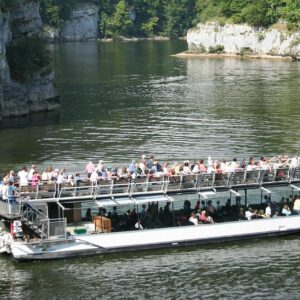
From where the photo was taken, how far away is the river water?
39.3m

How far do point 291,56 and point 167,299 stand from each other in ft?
444

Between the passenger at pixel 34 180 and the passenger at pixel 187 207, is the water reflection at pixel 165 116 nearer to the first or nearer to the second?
the passenger at pixel 34 180

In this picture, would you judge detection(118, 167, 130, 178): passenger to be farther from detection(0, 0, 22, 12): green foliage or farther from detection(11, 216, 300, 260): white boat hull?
detection(0, 0, 22, 12): green foliage

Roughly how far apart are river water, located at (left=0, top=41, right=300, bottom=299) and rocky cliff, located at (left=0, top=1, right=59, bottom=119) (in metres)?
1.94

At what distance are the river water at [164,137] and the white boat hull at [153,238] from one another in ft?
1.48

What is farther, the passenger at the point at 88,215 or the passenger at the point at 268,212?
the passenger at the point at 268,212

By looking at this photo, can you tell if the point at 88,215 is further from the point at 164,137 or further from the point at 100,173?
the point at 164,137

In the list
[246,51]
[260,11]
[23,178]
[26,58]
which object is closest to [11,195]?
[23,178]

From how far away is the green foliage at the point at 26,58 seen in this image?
90000mm

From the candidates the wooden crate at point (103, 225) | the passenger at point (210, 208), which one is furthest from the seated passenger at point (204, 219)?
the wooden crate at point (103, 225)

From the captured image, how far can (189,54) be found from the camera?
184125 millimetres

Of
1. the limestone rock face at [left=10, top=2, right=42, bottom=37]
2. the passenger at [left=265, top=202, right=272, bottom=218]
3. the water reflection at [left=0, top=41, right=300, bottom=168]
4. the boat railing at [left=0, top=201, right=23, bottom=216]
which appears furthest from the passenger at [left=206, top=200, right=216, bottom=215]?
the limestone rock face at [left=10, top=2, right=42, bottom=37]

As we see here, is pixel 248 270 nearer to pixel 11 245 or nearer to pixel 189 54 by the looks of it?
pixel 11 245

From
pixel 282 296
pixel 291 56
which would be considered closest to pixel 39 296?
pixel 282 296
